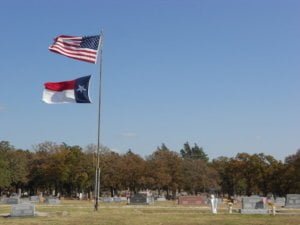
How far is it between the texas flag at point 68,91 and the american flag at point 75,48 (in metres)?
1.23

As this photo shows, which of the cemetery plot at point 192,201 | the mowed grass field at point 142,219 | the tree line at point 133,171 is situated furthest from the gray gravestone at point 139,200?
the tree line at point 133,171

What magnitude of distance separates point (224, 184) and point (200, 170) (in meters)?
13.0

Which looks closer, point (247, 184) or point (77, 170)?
point (77, 170)

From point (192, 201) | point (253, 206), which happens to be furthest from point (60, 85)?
point (192, 201)

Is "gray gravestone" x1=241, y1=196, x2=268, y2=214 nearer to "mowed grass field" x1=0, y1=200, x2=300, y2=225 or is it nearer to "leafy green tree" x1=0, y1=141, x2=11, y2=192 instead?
"mowed grass field" x1=0, y1=200, x2=300, y2=225

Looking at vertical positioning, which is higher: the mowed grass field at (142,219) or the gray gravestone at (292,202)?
the gray gravestone at (292,202)

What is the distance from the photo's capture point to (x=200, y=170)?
116438 millimetres

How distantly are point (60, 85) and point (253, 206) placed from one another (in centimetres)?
1774

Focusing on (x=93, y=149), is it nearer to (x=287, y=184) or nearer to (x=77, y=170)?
(x=77, y=170)

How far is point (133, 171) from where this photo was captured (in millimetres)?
103250

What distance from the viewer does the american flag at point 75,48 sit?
107 ft


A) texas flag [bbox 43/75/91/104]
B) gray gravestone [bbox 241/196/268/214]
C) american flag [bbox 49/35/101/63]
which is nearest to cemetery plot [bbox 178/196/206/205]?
gray gravestone [bbox 241/196/268/214]

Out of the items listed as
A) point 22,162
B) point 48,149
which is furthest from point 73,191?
point 22,162

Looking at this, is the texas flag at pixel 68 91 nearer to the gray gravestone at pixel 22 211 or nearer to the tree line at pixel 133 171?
the gray gravestone at pixel 22 211
